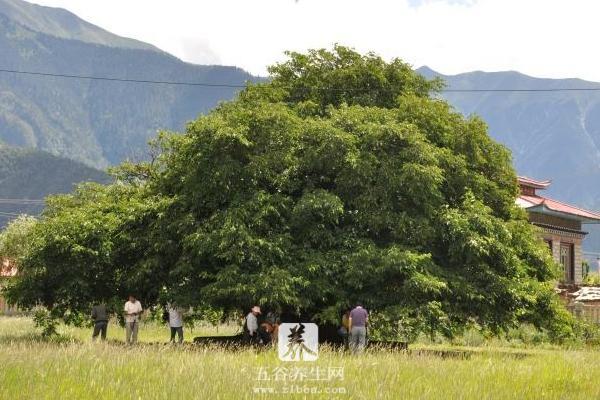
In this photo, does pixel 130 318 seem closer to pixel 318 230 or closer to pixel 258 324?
pixel 258 324

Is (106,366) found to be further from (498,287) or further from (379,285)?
(498,287)

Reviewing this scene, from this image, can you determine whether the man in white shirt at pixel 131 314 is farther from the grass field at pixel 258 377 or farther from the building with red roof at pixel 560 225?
the building with red roof at pixel 560 225

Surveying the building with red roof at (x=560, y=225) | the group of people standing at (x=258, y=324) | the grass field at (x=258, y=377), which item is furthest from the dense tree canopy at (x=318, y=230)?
the building with red roof at (x=560, y=225)

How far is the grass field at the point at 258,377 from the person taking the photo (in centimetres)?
1226

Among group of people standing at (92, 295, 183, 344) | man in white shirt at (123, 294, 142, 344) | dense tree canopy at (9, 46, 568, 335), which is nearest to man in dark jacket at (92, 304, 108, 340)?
group of people standing at (92, 295, 183, 344)

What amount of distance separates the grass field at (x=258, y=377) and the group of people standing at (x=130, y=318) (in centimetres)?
921

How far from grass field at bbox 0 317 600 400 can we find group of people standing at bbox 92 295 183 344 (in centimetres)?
921

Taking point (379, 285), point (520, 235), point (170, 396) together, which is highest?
point (520, 235)

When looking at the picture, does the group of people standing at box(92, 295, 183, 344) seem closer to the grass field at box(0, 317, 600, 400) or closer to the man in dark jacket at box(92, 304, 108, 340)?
the man in dark jacket at box(92, 304, 108, 340)

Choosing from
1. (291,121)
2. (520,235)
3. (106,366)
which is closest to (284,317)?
(291,121)

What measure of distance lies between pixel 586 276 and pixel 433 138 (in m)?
39.4

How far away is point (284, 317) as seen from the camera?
1097 inches

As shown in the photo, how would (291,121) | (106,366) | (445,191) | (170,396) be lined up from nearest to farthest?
(170,396) → (106,366) → (291,121) → (445,191)

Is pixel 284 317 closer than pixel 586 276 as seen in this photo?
Yes
